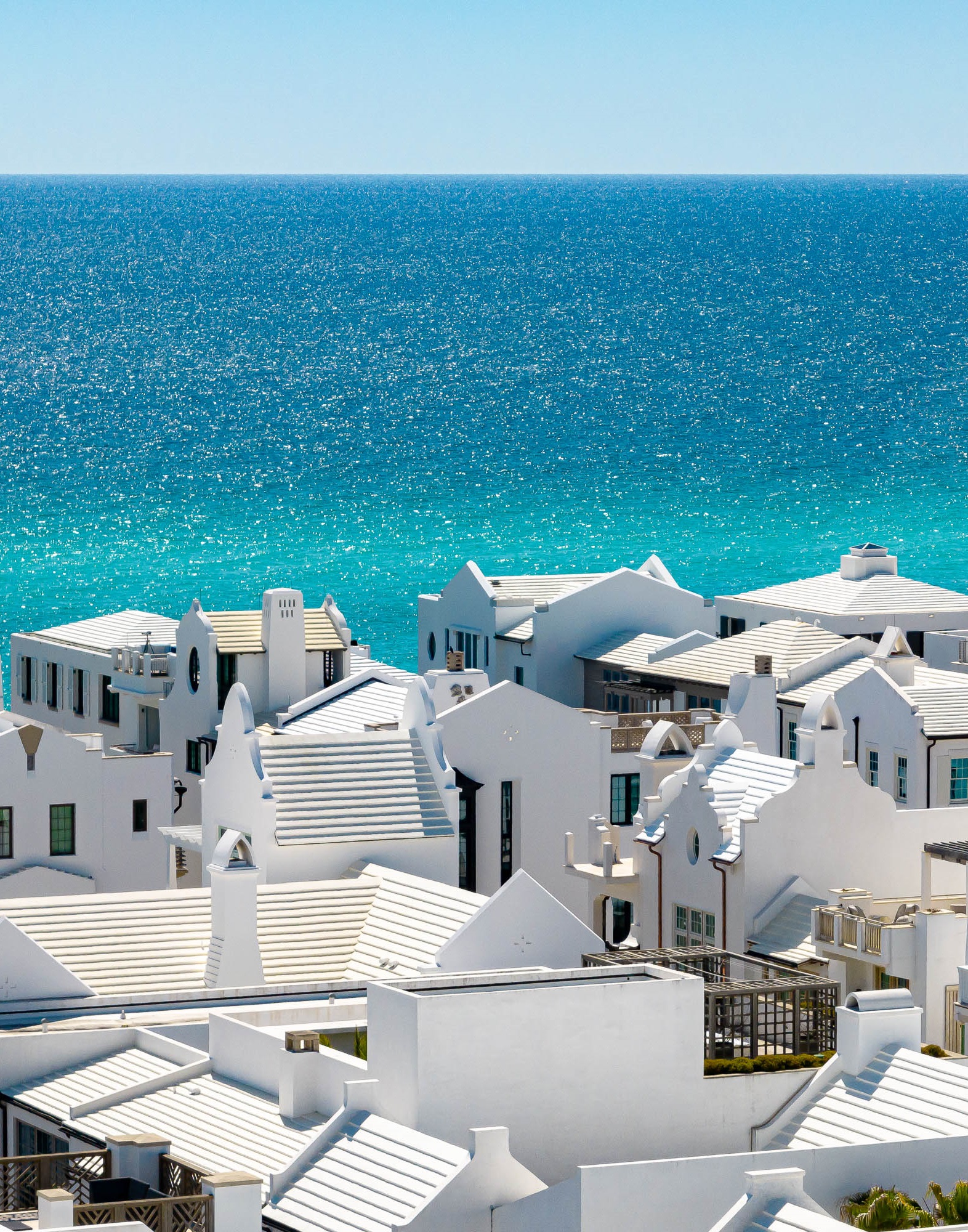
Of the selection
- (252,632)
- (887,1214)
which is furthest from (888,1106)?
(252,632)

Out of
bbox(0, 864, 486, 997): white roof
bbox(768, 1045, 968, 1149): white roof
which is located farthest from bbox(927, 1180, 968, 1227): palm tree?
bbox(0, 864, 486, 997): white roof

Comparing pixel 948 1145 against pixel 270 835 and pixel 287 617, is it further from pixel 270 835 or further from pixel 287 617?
pixel 287 617

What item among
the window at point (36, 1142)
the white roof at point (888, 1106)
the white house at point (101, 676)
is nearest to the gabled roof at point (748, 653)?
the white house at point (101, 676)

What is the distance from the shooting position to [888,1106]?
3712 cm

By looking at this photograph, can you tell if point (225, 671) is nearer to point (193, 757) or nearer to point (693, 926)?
point (193, 757)

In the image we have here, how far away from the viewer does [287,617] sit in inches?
2844

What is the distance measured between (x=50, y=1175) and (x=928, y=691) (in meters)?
37.4

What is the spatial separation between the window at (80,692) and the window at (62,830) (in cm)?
1901

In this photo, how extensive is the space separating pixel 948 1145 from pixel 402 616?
435 feet

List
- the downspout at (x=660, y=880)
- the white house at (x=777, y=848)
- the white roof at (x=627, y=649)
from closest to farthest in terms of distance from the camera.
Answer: the white house at (x=777, y=848)
the downspout at (x=660, y=880)
the white roof at (x=627, y=649)

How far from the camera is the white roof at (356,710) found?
66.2 m

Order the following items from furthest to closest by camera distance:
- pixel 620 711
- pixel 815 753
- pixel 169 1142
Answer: pixel 620 711 < pixel 815 753 < pixel 169 1142

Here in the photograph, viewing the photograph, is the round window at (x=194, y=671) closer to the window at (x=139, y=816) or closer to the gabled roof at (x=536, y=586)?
the window at (x=139, y=816)

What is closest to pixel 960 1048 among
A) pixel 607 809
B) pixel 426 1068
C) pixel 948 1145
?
pixel 948 1145
